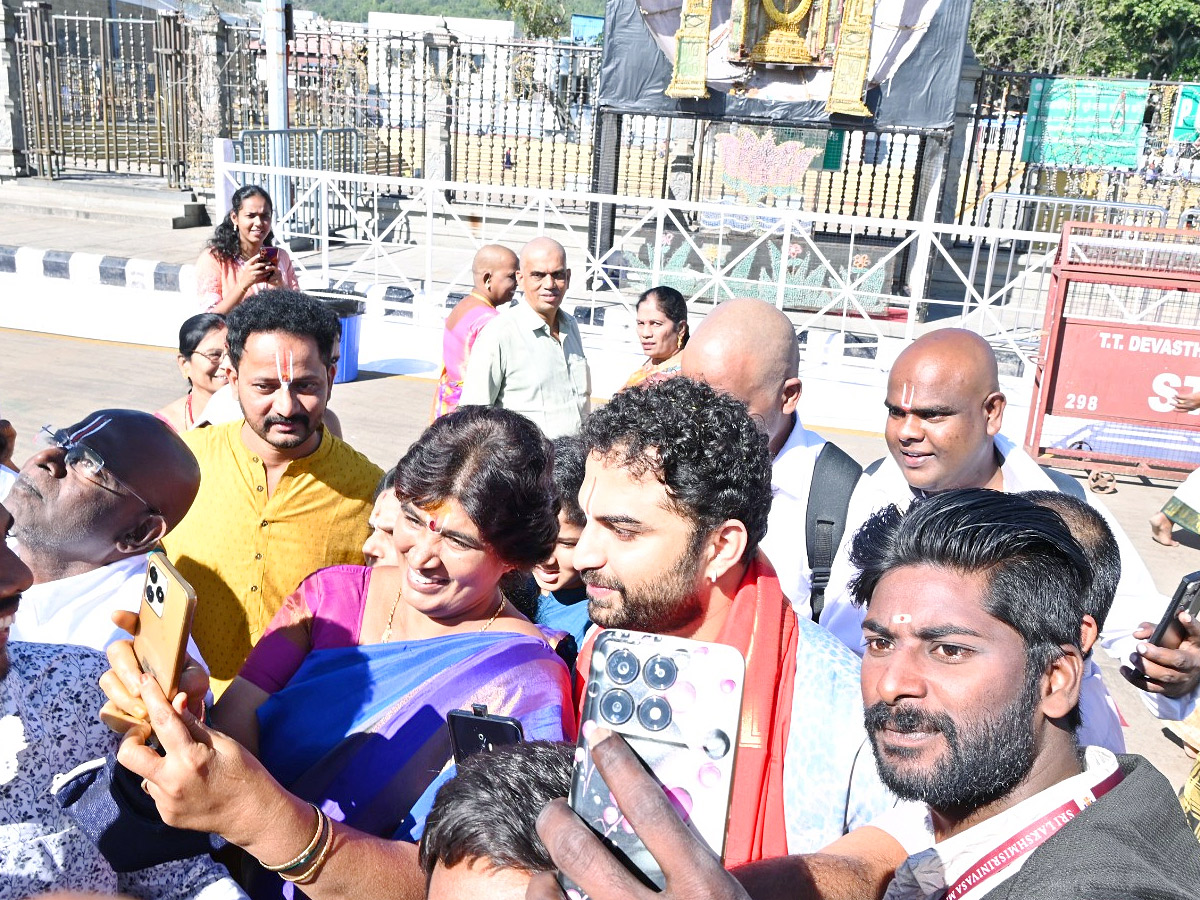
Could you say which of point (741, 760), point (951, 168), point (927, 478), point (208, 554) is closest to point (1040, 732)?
point (741, 760)

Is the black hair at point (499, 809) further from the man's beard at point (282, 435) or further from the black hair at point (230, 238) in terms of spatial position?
the black hair at point (230, 238)

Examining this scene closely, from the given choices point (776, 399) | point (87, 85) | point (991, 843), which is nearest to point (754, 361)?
point (776, 399)

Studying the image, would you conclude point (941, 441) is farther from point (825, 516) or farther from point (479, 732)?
point (479, 732)

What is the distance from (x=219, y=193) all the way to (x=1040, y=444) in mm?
8222

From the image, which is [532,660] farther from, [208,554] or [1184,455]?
[1184,455]

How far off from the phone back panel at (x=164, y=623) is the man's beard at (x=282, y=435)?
136 cm

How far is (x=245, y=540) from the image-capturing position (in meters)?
2.84

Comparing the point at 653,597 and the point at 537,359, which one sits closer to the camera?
the point at 653,597

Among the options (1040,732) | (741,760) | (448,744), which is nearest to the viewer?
(1040,732)

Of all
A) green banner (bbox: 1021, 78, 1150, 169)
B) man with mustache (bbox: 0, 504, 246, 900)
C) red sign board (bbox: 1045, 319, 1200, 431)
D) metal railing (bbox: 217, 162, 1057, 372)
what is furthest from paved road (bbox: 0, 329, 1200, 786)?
green banner (bbox: 1021, 78, 1150, 169)

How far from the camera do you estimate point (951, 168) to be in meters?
12.6

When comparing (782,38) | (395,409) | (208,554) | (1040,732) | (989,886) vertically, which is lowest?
(395,409)

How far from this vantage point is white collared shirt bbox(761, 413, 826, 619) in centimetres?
303

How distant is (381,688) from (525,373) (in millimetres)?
2891
